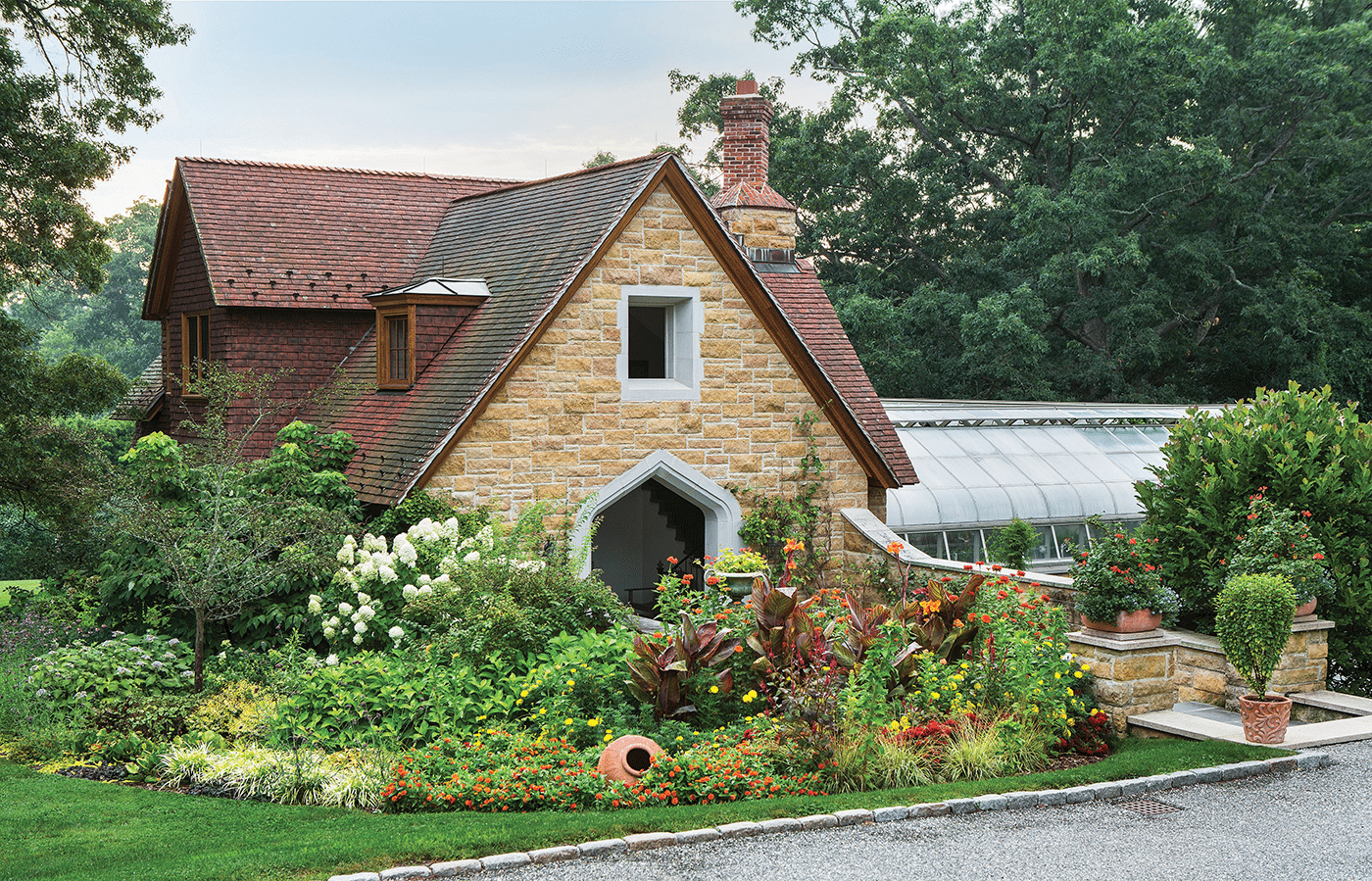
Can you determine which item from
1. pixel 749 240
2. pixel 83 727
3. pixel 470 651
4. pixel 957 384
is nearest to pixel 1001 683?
pixel 470 651

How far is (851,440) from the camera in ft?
56.5

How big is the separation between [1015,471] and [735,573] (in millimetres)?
11037

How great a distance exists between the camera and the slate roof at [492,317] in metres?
15.0

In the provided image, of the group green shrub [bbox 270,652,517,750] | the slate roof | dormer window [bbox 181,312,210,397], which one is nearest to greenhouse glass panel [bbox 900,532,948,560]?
the slate roof

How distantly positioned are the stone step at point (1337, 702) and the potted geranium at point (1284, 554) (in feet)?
2.82

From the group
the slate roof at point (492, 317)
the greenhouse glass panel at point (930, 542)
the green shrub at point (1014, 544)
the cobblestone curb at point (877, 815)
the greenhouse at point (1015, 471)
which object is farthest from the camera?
the greenhouse at point (1015, 471)

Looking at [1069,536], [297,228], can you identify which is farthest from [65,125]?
[1069,536]

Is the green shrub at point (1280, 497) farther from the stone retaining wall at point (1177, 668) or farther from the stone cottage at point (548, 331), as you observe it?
the stone cottage at point (548, 331)

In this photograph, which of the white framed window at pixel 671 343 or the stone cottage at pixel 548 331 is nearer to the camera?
the stone cottage at pixel 548 331

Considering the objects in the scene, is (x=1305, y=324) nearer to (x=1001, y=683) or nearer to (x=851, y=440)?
(x=851, y=440)

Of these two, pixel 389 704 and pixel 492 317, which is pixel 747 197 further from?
pixel 389 704

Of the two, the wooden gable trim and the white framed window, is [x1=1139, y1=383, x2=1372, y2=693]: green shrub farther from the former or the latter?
the white framed window

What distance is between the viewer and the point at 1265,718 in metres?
10.5

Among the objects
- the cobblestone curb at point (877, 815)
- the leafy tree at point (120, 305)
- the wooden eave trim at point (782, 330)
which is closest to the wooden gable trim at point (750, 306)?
the wooden eave trim at point (782, 330)
